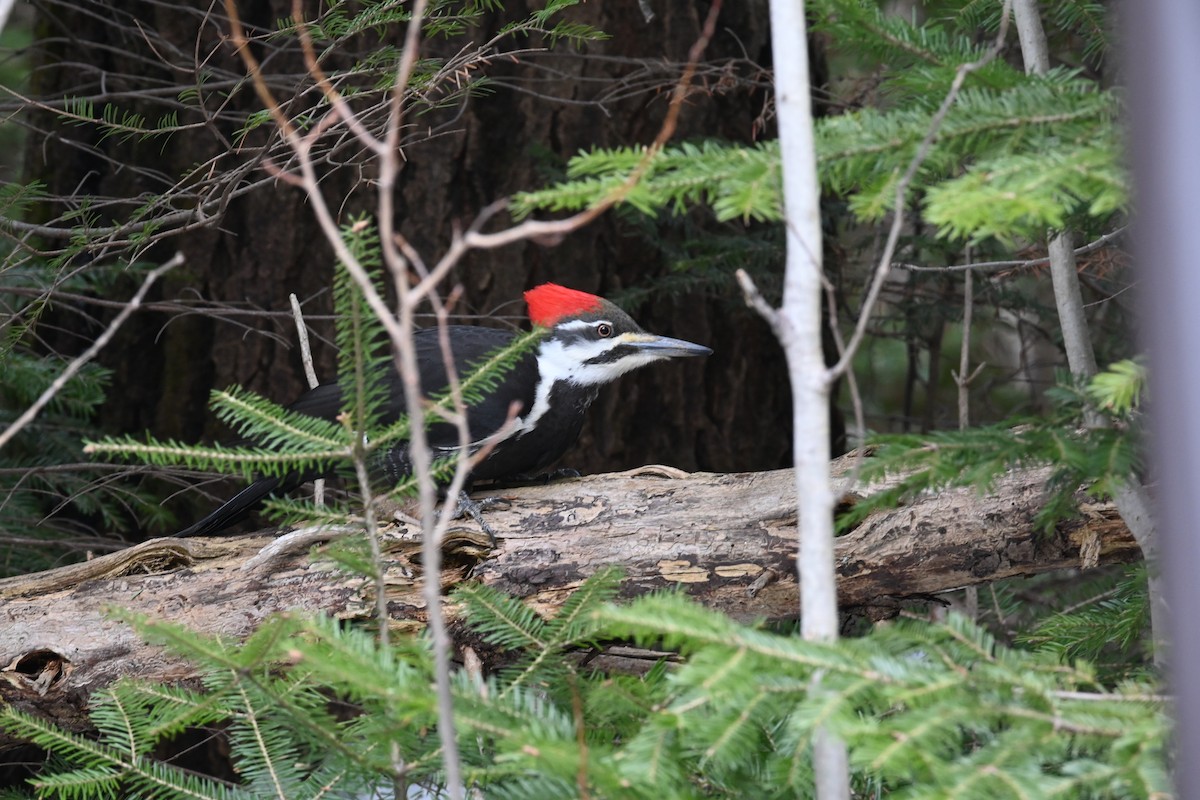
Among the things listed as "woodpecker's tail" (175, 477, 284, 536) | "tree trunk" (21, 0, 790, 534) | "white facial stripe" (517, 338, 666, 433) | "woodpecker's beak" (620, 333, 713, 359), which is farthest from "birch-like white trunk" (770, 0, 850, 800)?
"tree trunk" (21, 0, 790, 534)

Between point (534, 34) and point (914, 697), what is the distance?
146 inches

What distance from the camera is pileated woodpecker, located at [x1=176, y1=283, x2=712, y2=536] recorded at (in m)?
3.61

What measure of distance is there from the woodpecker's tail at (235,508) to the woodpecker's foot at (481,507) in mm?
686

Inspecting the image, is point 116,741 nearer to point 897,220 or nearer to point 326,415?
point 326,415

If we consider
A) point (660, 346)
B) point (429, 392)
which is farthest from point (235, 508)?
point (660, 346)

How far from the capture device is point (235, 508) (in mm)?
3648

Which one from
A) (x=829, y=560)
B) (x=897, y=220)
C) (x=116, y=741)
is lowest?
(x=116, y=741)

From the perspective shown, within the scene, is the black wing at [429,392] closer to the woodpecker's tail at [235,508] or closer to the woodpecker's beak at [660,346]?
the woodpecker's tail at [235,508]

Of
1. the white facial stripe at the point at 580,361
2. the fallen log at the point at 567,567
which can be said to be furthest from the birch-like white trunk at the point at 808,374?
the white facial stripe at the point at 580,361

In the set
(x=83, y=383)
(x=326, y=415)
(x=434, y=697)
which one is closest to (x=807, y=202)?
(x=434, y=697)

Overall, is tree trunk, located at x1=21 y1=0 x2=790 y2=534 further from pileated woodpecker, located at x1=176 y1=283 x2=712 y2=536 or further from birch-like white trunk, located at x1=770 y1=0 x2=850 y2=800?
birch-like white trunk, located at x1=770 y1=0 x2=850 y2=800

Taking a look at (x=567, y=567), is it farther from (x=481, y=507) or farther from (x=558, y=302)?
(x=558, y=302)

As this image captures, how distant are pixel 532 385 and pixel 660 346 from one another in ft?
1.49

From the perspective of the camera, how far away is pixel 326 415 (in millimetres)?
3582
